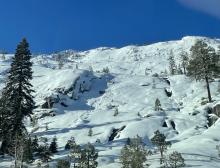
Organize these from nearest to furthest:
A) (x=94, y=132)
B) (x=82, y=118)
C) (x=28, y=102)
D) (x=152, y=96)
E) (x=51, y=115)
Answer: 1. (x=28, y=102)
2. (x=94, y=132)
3. (x=82, y=118)
4. (x=51, y=115)
5. (x=152, y=96)

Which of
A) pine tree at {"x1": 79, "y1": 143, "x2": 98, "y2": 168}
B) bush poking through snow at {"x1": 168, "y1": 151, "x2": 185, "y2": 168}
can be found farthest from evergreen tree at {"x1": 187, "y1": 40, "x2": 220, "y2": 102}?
pine tree at {"x1": 79, "y1": 143, "x2": 98, "y2": 168}

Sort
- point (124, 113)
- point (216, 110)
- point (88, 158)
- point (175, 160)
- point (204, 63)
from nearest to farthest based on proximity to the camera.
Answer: point (175, 160)
point (88, 158)
point (216, 110)
point (204, 63)
point (124, 113)

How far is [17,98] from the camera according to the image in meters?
58.2

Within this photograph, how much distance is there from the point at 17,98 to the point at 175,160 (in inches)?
983

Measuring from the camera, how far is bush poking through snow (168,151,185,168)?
39.7 metres

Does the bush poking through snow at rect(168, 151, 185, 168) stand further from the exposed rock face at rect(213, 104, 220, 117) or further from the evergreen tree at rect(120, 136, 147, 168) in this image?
the exposed rock face at rect(213, 104, 220, 117)

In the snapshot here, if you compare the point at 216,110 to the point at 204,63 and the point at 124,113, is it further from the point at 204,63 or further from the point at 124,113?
the point at 124,113

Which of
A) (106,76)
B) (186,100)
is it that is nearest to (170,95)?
(186,100)

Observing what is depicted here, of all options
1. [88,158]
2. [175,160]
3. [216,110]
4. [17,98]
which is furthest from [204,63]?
[88,158]

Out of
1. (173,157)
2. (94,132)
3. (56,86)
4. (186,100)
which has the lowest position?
(173,157)

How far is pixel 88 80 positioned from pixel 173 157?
84.8 meters

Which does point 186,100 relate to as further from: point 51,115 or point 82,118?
point 51,115

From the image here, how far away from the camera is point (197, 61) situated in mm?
81188

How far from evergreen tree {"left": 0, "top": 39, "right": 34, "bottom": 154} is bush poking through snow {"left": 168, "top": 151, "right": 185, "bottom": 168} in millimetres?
19973
